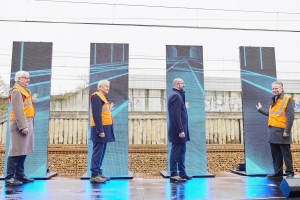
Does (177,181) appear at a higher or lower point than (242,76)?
lower

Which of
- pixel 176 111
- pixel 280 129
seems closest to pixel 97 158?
pixel 176 111

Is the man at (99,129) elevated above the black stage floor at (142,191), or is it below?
above

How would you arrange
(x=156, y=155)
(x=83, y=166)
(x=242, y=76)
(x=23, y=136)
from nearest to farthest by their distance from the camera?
(x=23, y=136) → (x=242, y=76) → (x=83, y=166) → (x=156, y=155)

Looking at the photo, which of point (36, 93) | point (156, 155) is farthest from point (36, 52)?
point (156, 155)

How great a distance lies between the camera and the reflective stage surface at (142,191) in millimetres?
3107

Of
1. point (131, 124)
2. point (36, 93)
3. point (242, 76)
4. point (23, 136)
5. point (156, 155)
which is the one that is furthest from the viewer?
point (131, 124)

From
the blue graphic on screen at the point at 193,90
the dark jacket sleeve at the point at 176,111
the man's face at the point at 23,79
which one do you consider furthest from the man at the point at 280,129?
the man's face at the point at 23,79

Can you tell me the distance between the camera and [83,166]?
25.6 feet

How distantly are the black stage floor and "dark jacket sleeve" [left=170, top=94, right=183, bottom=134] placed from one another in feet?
2.85

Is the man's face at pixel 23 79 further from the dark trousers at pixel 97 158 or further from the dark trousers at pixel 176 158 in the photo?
the dark trousers at pixel 176 158

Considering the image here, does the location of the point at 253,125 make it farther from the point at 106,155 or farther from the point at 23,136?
the point at 23,136

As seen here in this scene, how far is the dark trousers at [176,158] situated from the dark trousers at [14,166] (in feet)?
7.70

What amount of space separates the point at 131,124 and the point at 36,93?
8.48 m

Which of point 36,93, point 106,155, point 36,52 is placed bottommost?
point 106,155
